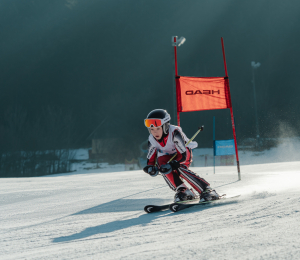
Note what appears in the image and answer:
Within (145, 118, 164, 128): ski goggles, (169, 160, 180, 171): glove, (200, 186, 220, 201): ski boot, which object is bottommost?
(200, 186, 220, 201): ski boot

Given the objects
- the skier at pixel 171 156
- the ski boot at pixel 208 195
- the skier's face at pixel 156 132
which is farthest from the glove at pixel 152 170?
the ski boot at pixel 208 195

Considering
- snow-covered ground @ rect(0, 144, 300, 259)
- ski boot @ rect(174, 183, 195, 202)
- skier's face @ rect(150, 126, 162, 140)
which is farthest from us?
ski boot @ rect(174, 183, 195, 202)

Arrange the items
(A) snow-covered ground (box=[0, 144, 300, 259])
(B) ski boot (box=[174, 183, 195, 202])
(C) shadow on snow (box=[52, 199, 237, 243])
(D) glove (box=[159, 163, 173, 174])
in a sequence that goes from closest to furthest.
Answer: (A) snow-covered ground (box=[0, 144, 300, 259]) < (C) shadow on snow (box=[52, 199, 237, 243]) < (D) glove (box=[159, 163, 173, 174]) < (B) ski boot (box=[174, 183, 195, 202])

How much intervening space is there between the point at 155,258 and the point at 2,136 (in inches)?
1106

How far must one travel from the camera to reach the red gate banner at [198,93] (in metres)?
5.59

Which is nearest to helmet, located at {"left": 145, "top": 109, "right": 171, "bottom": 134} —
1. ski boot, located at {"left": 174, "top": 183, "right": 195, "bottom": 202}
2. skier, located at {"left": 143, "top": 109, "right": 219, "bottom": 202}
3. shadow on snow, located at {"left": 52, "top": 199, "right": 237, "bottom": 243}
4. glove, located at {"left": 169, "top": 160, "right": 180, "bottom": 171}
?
skier, located at {"left": 143, "top": 109, "right": 219, "bottom": 202}

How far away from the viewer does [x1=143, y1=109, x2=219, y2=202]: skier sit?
3336 mm

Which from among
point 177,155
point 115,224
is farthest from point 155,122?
point 115,224

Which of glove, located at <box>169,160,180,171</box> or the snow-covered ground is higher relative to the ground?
glove, located at <box>169,160,180,171</box>

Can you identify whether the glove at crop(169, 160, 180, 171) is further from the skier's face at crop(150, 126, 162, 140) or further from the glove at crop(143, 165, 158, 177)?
the skier's face at crop(150, 126, 162, 140)

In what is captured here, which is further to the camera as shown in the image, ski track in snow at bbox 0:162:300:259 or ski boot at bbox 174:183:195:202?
ski boot at bbox 174:183:195:202

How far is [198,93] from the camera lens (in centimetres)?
564

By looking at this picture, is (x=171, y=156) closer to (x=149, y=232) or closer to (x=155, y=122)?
(x=155, y=122)

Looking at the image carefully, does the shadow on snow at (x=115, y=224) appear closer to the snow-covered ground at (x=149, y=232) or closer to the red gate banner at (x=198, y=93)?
the snow-covered ground at (x=149, y=232)
